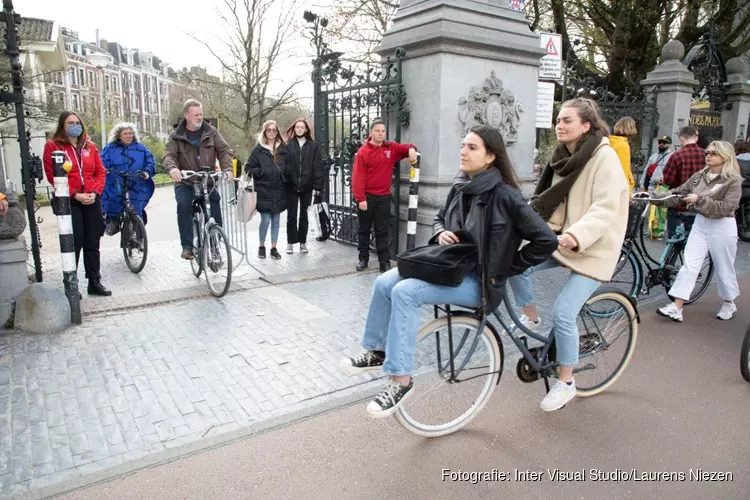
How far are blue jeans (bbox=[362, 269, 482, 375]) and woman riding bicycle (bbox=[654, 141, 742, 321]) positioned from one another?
3482 mm

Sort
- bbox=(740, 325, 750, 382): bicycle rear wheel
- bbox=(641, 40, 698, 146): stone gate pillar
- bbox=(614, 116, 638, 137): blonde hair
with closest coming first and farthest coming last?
bbox=(740, 325, 750, 382): bicycle rear wheel
bbox=(614, 116, 638, 137): blonde hair
bbox=(641, 40, 698, 146): stone gate pillar

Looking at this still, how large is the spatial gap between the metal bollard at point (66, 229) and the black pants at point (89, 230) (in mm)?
787

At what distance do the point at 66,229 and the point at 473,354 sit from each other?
390 centimetres

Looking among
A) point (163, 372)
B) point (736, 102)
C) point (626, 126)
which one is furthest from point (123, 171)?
point (736, 102)

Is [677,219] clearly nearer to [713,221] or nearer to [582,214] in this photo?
[713,221]

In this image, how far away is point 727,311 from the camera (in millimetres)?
5836

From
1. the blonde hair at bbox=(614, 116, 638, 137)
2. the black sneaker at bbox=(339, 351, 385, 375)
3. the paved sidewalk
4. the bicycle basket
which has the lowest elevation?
the paved sidewalk

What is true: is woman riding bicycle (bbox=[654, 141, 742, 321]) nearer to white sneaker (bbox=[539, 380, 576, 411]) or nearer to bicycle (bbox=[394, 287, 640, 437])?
bicycle (bbox=[394, 287, 640, 437])

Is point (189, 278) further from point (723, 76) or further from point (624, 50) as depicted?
point (723, 76)

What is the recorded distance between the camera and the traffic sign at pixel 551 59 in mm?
9047

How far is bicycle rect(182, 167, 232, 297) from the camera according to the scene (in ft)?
20.0

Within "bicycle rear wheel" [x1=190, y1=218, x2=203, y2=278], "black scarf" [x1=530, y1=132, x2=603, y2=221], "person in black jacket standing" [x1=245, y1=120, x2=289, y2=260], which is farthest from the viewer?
"person in black jacket standing" [x1=245, y1=120, x2=289, y2=260]

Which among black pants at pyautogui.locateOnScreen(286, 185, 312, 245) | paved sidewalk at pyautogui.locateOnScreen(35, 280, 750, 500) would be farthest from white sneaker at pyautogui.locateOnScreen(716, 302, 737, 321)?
black pants at pyautogui.locateOnScreen(286, 185, 312, 245)

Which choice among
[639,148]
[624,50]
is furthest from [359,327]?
[624,50]
